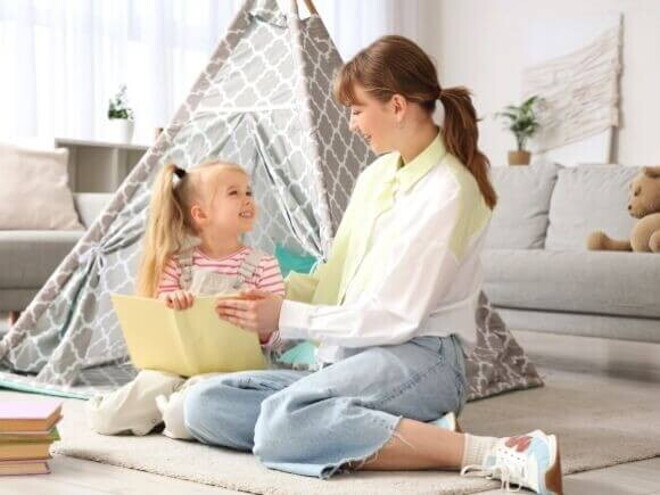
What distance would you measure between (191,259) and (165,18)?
385 centimetres

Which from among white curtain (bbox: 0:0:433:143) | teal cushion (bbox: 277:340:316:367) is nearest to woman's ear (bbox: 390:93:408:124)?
teal cushion (bbox: 277:340:316:367)

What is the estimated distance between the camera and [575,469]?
7.76ft

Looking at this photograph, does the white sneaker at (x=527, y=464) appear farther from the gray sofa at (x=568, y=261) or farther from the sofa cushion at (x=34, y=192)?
the sofa cushion at (x=34, y=192)

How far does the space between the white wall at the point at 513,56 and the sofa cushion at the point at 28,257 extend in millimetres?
3629

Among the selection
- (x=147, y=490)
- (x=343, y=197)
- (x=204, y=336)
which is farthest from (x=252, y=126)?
(x=147, y=490)

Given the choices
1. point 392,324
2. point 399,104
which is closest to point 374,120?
point 399,104

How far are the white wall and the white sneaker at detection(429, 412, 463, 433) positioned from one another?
482 cm

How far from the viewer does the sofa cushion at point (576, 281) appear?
13.0ft

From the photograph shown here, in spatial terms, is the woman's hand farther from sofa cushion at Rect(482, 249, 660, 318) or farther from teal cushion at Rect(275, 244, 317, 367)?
sofa cushion at Rect(482, 249, 660, 318)

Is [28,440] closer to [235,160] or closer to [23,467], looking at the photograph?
[23,467]

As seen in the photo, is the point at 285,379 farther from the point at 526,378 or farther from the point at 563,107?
the point at 563,107

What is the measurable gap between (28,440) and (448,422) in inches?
29.2

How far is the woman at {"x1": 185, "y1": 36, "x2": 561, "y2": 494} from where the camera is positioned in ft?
7.30

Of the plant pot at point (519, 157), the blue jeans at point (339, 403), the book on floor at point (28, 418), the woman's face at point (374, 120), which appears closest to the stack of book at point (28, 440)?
the book on floor at point (28, 418)
